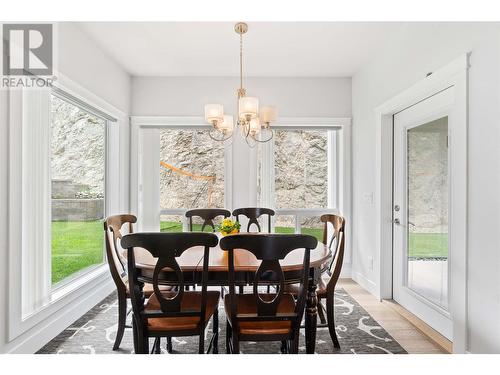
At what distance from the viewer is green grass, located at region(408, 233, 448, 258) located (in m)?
2.27

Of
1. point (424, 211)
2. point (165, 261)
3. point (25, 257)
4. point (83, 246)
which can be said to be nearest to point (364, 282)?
point (424, 211)

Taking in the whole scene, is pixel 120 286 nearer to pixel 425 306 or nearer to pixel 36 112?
pixel 36 112

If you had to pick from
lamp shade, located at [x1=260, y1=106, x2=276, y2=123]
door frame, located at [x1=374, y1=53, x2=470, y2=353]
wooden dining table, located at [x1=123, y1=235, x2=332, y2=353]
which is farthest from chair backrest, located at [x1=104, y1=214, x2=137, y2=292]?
door frame, located at [x1=374, y1=53, x2=470, y2=353]

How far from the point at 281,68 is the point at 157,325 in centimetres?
295

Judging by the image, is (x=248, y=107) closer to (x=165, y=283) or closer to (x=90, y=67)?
(x=165, y=283)

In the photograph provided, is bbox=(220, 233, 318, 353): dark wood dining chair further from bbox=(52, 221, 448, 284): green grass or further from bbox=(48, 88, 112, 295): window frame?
bbox=(48, 88, 112, 295): window frame

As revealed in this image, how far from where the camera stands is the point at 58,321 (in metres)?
2.27

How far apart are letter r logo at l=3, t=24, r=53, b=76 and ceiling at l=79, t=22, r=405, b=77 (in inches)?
19.5

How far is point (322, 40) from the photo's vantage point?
2.77 metres

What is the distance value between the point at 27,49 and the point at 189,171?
2.07m

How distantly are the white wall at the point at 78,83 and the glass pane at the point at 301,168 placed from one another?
6.34 ft

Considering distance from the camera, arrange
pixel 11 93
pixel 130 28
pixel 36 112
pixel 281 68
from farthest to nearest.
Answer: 1. pixel 281 68
2. pixel 130 28
3. pixel 36 112
4. pixel 11 93
